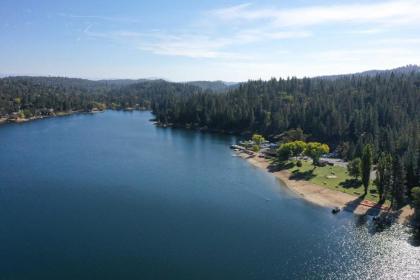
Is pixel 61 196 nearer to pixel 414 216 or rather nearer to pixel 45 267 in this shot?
pixel 45 267

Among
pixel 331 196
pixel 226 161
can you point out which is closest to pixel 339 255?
pixel 331 196

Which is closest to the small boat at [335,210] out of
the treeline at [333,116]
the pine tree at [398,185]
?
the pine tree at [398,185]

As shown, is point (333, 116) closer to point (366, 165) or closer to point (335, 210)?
point (366, 165)

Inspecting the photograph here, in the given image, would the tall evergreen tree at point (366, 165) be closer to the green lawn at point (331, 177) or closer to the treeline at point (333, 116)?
the green lawn at point (331, 177)

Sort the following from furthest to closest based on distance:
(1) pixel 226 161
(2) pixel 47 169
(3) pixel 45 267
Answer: (1) pixel 226 161, (2) pixel 47 169, (3) pixel 45 267

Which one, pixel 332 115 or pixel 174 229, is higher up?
pixel 332 115

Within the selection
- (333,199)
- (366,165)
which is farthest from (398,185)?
(333,199)

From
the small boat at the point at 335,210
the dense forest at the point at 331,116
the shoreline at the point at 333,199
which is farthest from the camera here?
the dense forest at the point at 331,116
